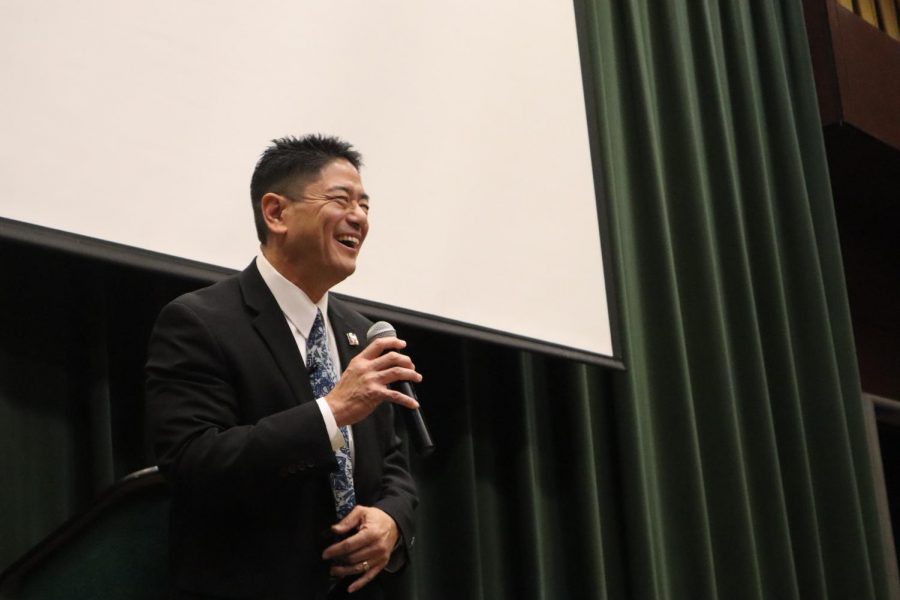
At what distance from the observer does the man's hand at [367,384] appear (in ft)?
4.99

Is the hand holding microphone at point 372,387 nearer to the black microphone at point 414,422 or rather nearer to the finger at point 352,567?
the black microphone at point 414,422

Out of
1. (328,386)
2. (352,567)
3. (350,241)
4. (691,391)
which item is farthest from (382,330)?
(691,391)

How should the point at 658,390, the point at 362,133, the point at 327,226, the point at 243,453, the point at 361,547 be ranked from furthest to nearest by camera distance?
1. the point at 658,390
2. the point at 362,133
3. the point at 327,226
4. the point at 361,547
5. the point at 243,453

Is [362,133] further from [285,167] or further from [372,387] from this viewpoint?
[372,387]

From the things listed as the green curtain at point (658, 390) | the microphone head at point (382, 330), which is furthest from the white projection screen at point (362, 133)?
the microphone head at point (382, 330)

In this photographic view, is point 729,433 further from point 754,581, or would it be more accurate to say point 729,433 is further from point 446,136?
point 446,136

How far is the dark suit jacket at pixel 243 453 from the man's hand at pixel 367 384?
0.03 metres

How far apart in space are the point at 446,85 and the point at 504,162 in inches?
9.2

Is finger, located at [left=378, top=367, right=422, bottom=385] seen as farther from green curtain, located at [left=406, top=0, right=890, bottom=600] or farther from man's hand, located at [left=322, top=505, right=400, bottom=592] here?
green curtain, located at [left=406, top=0, right=890, bottom=600]

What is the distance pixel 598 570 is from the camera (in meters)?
2.83

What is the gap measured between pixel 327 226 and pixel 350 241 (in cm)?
5

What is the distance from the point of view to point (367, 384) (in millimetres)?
1521

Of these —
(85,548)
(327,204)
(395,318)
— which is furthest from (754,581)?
(85,548)

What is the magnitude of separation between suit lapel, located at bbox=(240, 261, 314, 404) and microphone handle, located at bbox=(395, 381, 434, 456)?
139 mm
